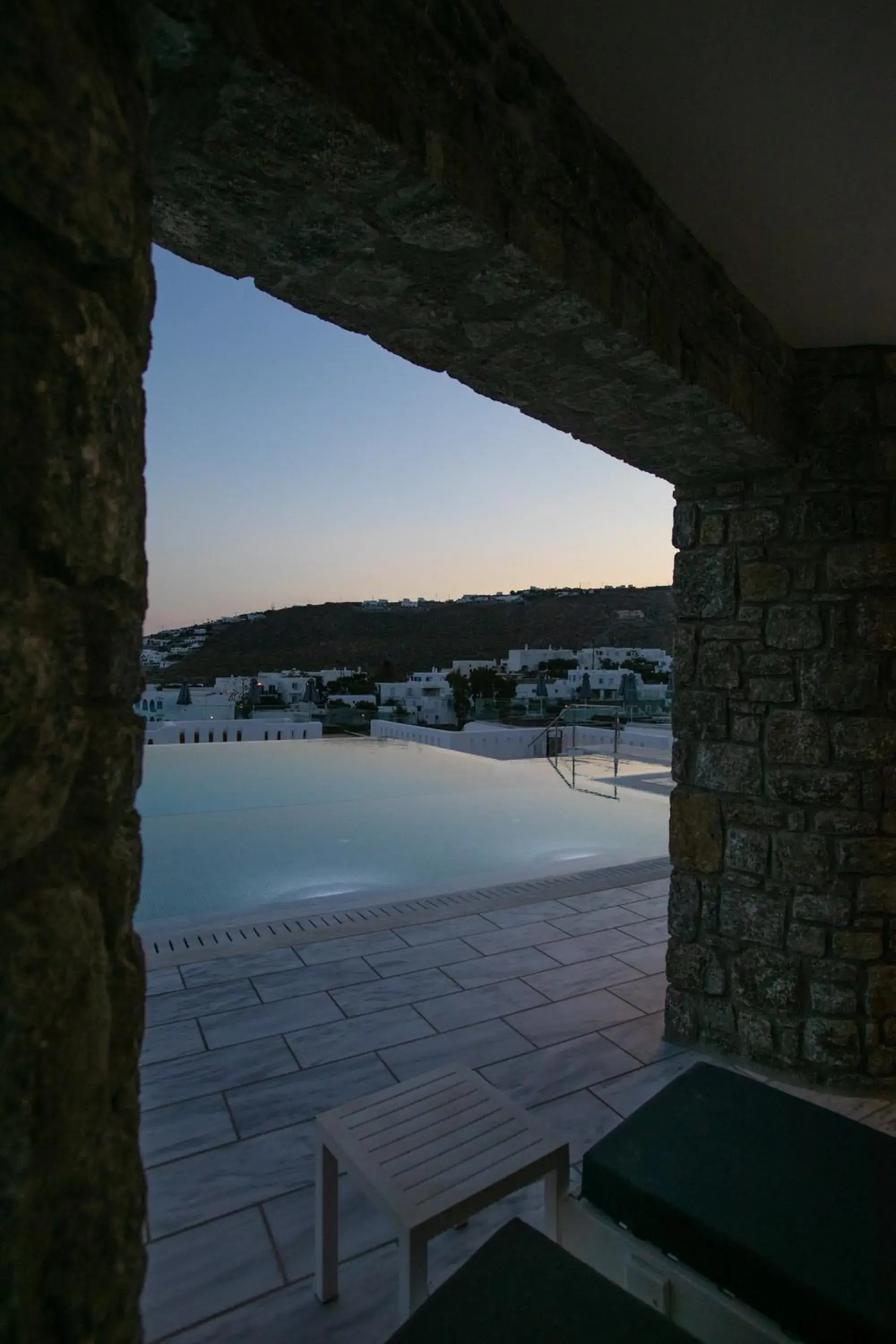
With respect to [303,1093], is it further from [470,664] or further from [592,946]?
[470,664]

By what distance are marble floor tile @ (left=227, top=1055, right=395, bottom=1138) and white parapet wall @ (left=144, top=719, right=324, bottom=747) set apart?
29.5 ft

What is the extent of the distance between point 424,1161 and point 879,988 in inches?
67.6

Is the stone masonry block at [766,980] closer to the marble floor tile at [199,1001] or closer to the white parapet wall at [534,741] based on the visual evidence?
the marble floor tile at [199,1001]

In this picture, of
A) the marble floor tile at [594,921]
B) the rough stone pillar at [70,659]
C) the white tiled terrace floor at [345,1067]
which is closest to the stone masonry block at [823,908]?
the white tiled terrace floor at [345,1067]

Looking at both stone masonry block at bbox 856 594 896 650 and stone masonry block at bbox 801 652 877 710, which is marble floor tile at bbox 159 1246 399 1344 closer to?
stone masonry block at bbox 801 652 877 710

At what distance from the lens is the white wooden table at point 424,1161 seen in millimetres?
1384

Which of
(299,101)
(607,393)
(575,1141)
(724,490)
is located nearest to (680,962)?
(575,1141)

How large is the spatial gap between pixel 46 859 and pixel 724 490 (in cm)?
259

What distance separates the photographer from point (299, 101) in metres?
0.92

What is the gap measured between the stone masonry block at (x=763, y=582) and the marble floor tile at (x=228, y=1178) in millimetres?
2256

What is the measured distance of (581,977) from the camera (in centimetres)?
331

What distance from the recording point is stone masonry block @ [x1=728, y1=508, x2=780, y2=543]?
2.57 m

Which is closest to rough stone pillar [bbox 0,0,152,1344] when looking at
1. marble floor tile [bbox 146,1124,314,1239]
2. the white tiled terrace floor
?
the white tiled terrace floor

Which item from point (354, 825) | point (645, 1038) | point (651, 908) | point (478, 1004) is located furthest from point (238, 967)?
point (354, 825)
